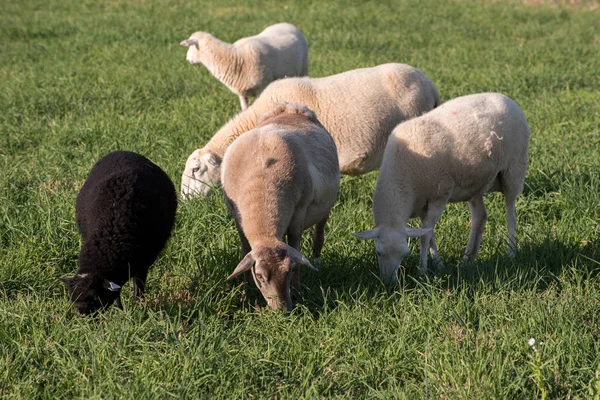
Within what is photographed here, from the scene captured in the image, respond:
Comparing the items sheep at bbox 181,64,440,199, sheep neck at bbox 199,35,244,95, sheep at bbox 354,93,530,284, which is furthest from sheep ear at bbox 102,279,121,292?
sheep neck at bbox 199,35,244,95

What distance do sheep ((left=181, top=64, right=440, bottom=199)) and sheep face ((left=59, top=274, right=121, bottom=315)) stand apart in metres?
2.28

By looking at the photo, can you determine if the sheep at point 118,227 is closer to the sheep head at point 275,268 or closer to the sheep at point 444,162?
the sheep head at point 275,268

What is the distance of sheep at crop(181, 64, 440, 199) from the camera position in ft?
20.8

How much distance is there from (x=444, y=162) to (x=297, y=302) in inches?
60.8

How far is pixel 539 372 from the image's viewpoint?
3.22 metres

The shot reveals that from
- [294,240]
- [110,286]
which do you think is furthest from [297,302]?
[110,286]

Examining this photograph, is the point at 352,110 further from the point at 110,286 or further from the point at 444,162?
the point at 110,286

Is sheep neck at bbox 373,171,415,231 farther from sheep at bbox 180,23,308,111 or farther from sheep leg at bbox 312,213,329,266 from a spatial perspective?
sheep at bbox 180,23,308,111

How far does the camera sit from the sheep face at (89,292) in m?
3.98

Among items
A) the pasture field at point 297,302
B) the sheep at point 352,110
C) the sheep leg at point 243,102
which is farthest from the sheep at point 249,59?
the sheep at point 352,110

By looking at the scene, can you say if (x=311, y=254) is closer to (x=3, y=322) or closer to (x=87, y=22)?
(x=3, y=322)

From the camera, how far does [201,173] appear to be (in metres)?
6.25

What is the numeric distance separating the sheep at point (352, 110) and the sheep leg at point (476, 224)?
126 centimetres

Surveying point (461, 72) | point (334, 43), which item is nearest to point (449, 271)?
point (461, 72)
